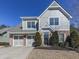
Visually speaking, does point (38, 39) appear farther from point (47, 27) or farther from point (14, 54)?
point (14, 54)

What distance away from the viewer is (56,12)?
137 feet

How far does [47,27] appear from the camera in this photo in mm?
41344

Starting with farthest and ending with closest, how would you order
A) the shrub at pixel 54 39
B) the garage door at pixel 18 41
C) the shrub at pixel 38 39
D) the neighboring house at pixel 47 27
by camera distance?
the garage door at pixel 18 41 → the neighboring house at pixel 47 27 → the shrub at pixel 38 39 → the shrub at pixel 54 39

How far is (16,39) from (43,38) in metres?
5.50

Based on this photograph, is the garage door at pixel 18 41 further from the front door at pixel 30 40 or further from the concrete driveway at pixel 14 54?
the concrete driveway at pixel 14 54

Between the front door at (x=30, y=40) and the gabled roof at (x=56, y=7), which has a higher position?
the gabled roof at (x=56, y=7)

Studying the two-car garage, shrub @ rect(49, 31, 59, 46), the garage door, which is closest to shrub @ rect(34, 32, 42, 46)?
the two-car garage

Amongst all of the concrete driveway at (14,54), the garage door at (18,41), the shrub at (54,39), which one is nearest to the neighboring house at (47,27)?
the garage door at (18,41)

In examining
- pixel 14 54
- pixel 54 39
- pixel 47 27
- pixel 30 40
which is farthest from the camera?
pixel 30 40

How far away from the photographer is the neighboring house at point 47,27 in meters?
41.5

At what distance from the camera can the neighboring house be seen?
41.5 m

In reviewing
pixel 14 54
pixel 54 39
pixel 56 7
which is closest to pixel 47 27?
pixel 54 39

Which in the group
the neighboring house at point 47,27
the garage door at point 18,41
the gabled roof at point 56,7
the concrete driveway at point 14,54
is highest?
the gabled roof at point 56,7

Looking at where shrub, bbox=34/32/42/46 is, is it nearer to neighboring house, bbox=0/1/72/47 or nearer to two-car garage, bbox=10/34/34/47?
neighboring house, bbox=0/1/72/47
